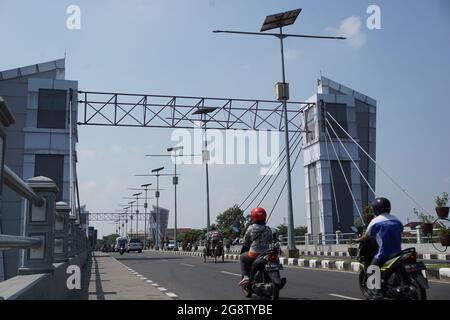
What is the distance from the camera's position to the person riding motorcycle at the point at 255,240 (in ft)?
24.6

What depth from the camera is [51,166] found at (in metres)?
29.7

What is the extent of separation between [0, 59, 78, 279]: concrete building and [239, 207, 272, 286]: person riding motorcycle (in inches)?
900

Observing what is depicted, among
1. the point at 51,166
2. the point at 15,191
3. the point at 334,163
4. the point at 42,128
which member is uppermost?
the point at 42,128

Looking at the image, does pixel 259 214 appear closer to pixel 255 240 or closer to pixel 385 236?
pixel 255 240

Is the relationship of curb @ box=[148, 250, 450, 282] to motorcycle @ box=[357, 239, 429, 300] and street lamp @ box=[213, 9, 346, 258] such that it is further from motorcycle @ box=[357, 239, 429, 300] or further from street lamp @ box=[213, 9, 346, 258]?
motorcycle @ box=[357, 239, 429, 300]

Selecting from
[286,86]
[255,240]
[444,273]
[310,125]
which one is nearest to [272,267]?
[255,240]

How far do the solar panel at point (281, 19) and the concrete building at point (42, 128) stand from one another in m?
13.4

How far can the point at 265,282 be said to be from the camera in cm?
720

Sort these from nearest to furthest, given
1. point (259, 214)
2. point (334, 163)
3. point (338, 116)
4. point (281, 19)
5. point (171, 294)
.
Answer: point (259, 214) → point (171, 294) → point (281, 19) → point (334, 163) → point (338, 116)

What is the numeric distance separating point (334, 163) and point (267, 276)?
26317 mm

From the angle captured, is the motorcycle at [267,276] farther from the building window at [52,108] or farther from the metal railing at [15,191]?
the building window at [52,108]

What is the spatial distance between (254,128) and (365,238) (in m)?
24.4

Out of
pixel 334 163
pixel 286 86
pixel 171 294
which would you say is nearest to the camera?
pixel 171 294

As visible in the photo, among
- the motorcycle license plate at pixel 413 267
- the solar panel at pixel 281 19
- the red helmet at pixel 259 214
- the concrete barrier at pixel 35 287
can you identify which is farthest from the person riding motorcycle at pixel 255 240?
the solar panel at pixel 281 19
